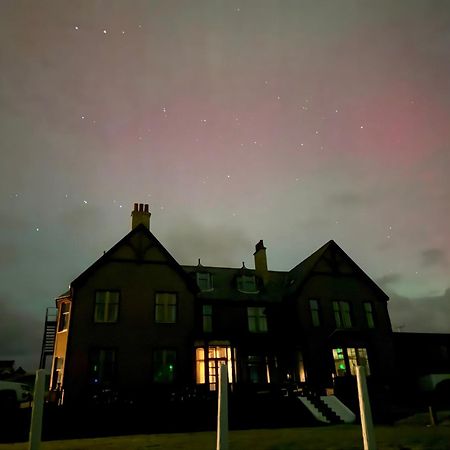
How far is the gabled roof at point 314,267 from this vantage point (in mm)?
31716

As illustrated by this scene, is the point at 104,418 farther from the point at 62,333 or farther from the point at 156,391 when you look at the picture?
the point at 62,333

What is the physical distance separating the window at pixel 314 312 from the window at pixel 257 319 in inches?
147

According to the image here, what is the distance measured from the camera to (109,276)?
2698cm

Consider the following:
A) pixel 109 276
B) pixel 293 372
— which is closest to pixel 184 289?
pixel 109 276

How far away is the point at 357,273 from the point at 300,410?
16.1 meters

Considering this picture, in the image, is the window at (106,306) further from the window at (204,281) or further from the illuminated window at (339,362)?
the illuminated window at (339,362)

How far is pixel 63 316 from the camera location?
26.9 meters

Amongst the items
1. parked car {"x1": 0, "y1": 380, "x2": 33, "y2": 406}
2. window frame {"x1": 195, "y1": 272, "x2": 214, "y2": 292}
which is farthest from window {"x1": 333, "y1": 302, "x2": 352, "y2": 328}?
parked car {"x1": 0, "y1": 380, "x2": 33, "y2": 406}

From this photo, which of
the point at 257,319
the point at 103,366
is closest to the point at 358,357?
the point at 257,319

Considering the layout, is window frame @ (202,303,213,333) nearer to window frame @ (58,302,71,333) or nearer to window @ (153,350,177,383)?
window @ (153,350,177,383)

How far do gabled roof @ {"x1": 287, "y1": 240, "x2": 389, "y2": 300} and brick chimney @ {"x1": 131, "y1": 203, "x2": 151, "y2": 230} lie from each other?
42.7ft

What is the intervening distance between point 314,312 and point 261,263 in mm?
6424

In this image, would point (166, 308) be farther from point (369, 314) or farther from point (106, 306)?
point (369, 314)

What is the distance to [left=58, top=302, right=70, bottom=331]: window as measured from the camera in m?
26.4
